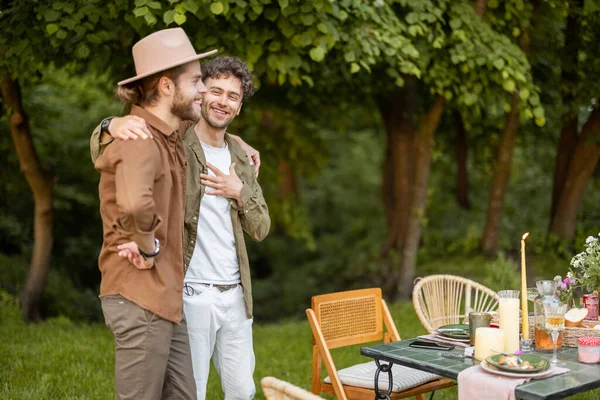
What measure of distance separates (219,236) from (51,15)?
287 centimetres

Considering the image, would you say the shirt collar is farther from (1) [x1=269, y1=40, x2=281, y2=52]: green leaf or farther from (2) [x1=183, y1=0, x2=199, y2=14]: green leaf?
(1) [x1=269, y1=40, x2=281, y2=52]: green leaf

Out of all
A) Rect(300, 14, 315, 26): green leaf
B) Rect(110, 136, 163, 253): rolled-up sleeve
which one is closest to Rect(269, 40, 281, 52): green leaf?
Rect(300, 14, 315, 26): green leaf

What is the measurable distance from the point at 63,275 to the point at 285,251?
246 inches

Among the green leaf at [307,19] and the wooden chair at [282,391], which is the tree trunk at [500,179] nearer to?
the green leaf at [307,19]

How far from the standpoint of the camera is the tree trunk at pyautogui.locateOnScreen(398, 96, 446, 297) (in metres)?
8.08

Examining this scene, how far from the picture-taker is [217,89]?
3.35 metres

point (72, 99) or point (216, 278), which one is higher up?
point (72, 99)

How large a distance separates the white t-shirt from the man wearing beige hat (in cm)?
35

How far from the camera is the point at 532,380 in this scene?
8.89 feet

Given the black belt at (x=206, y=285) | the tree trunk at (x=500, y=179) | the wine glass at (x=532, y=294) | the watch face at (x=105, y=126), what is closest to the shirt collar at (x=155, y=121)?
the watch face at (x=105, y=126)

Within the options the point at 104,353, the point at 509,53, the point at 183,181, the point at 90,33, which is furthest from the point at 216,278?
the point at 509,53

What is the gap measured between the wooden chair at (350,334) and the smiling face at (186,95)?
46.5 inches

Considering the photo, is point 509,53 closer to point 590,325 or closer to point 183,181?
point 590,325

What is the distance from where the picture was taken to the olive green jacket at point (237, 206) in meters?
3.15
